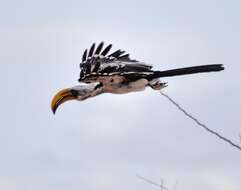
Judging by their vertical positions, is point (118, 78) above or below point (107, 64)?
below

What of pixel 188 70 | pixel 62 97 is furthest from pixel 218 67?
pixel 62 97

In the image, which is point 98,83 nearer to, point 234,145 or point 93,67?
point 93,67

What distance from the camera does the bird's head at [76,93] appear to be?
5961 mm

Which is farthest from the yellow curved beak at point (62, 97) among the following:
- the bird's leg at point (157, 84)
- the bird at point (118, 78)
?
the bird's leg at point (157, 84)

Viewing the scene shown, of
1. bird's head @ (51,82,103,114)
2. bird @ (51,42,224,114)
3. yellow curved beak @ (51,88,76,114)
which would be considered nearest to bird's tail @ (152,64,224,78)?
bird @ (51,42,224,114)

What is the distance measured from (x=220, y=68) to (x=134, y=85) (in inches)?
33.7

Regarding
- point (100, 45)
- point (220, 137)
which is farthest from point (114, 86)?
Answer: point (100, 45)

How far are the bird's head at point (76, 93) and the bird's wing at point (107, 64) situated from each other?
0.81ft

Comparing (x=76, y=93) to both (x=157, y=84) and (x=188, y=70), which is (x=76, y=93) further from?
(x=188, y=70)

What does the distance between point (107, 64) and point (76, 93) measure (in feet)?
3.30

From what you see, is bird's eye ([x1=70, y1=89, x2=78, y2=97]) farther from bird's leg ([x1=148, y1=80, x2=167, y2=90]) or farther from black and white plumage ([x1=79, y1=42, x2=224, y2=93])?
bird's leg ([x1=148, y1=80, x2=167, y2=90])

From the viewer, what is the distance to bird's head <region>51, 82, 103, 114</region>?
19.6 feet

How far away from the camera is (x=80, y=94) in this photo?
6.01 m

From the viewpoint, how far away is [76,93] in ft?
19.5
